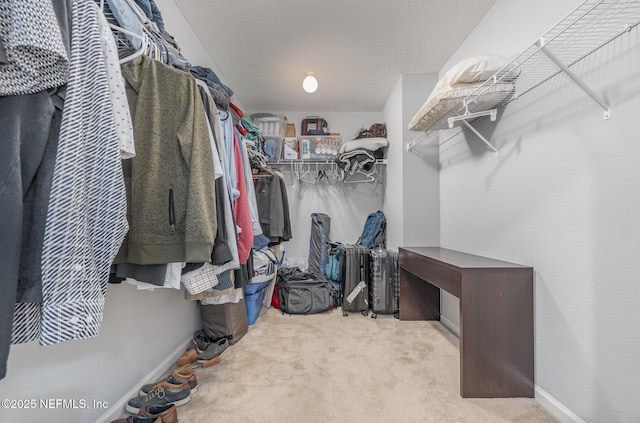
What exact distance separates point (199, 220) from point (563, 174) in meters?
1.58

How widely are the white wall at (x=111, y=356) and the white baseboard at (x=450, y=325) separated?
6.59 feet

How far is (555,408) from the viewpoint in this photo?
120 cm

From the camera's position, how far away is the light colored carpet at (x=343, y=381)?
121cm

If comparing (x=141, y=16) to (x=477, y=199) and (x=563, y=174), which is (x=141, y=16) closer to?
(x=563, y=174)

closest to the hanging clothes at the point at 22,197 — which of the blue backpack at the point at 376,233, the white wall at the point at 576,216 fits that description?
the white wall at the point at 576,216

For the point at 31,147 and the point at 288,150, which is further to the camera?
the point at 288,150

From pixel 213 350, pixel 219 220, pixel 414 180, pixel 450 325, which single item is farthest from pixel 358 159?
→ pixel 213 350

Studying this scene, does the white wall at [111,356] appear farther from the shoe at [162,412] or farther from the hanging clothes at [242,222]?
the hanging clothes at [242,222]

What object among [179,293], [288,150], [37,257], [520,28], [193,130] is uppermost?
[520,28]

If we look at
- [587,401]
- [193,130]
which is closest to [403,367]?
[587,401]

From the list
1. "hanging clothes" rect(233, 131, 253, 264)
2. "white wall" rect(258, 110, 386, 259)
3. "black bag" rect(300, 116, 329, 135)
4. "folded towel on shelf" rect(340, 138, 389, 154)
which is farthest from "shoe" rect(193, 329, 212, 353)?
"black bag" rect(300, 116, 329, 135)

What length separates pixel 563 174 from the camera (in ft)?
3.95

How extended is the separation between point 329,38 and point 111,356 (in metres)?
2.41

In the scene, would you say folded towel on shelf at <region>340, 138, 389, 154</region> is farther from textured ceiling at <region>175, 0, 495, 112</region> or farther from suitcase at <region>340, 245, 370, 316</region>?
suitcase at <region>340, 245, 370, 316</region>
